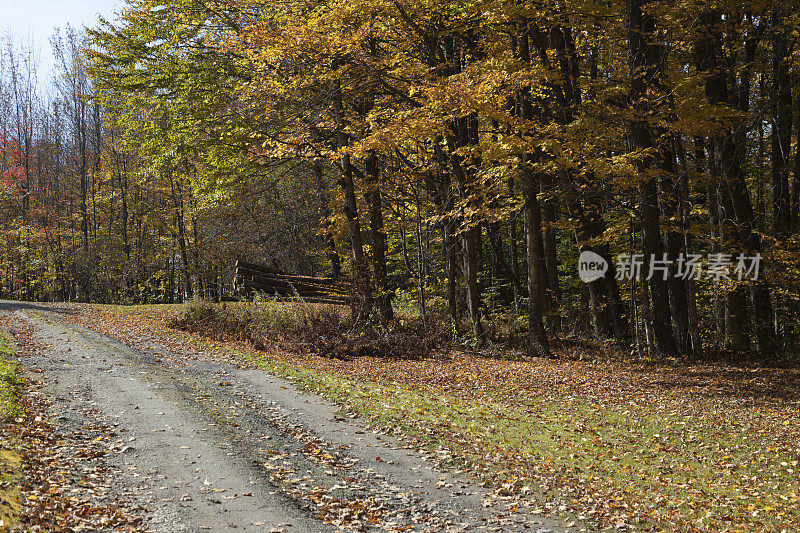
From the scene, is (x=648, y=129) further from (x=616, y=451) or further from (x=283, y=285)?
(x=283, y=285)

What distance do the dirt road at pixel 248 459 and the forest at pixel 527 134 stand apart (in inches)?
263

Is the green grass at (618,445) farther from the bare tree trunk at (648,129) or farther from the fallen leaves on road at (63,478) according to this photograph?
the fallen leaves on road at (63,478)

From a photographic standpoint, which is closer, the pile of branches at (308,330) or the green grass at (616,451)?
the green grass at (616,451)

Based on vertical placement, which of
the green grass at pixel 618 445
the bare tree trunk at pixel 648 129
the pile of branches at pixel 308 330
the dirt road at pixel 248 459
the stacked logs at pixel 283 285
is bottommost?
the green grass at pixel 618 445

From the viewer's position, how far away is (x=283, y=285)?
904 inches

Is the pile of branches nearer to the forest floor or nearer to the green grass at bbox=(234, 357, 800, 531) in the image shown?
the forest floor

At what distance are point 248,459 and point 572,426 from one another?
5436mm

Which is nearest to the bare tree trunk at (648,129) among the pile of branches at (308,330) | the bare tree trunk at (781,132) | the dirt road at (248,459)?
the bare tree trunk at (781,132)

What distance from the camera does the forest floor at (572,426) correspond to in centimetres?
697

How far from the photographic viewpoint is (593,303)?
55.3 feet

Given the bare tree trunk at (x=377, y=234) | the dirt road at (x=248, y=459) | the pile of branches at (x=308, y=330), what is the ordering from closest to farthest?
1. the dirt road at (x=248, y=459)
2. the pile of branches at (x=308, y=330)
3. the bare tree trunk at (x=377, y=234)

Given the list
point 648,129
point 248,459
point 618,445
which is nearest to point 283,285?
point 648,129

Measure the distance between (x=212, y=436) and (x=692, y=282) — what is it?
1311cm

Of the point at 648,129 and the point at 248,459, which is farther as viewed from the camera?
the point at 648,129
